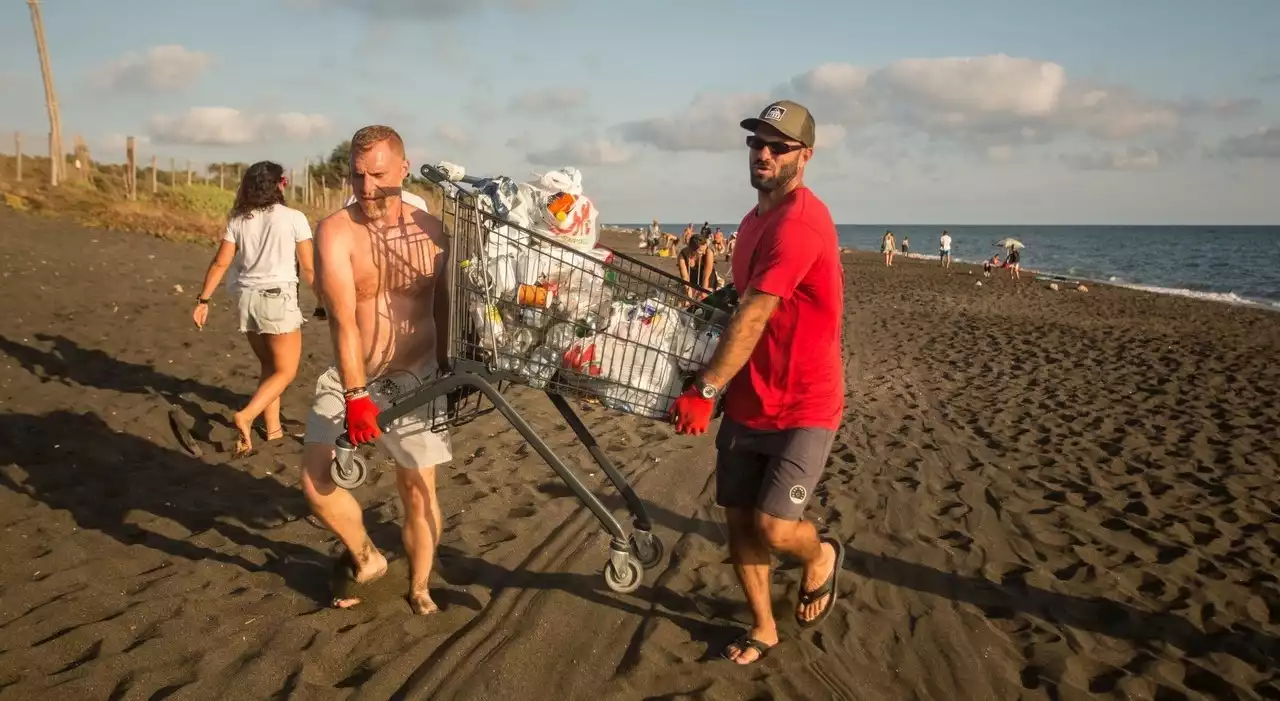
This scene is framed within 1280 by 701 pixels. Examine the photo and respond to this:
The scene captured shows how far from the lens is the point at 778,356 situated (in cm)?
335

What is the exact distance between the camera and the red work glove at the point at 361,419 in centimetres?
343

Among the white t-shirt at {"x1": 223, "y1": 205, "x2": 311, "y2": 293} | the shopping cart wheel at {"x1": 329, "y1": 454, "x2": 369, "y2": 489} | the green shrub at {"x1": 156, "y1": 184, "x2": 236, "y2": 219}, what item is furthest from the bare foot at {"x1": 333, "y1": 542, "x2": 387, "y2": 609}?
the green shrub at {"x1": 156, "y1": 184, "x2": 236, "y2": 219}

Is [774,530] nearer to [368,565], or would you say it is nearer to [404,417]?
[404,417]

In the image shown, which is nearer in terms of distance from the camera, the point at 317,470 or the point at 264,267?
the point at 317,470

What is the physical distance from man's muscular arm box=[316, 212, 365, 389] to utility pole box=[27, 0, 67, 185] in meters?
26.6

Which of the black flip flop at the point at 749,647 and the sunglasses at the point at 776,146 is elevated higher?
the sunglasses at the point at 776,146

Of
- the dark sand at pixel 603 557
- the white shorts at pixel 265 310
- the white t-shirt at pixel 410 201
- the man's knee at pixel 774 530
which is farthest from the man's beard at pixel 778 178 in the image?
the white shorts at pixel 265 310

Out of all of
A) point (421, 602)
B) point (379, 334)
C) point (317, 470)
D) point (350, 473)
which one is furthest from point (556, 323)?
point (421, 602)

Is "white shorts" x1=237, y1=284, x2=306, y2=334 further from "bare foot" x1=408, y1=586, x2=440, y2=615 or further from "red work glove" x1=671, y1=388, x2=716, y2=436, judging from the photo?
"red work glove" x1=671, y1=388, x2=716, y2=436

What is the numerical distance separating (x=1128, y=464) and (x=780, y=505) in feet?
17.3

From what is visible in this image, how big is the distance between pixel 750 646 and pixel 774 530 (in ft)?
2.09

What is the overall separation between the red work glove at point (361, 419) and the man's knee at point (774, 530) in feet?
5.45

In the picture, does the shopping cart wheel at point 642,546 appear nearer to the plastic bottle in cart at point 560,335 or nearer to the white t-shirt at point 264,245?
the plastic bottle in cart at point 560,335

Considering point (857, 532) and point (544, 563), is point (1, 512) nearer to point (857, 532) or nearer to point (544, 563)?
point (544, 563)
